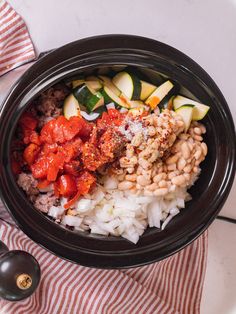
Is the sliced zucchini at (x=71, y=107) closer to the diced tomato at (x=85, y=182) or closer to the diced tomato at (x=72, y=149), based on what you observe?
the diced tomato at (x=72, y=149)

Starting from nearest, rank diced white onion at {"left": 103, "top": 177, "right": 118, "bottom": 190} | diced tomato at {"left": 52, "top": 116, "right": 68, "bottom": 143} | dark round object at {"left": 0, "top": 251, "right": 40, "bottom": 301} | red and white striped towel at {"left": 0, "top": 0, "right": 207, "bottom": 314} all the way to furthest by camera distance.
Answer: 1. dark round object at {"left": 0, "top": 251, "right": 40, "bottom": 301}
2. diced tomato at {"left": 52, "top": 116, "right": 68, "bottom": 143}
3. diced white onion at {"left": 103, "top": 177, "right": 118, "bottom": 190}
4. red and white striped towel at {"left": 0, "top": 0, "right": 207, "bottom": 314}

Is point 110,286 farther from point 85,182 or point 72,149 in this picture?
point 72,149

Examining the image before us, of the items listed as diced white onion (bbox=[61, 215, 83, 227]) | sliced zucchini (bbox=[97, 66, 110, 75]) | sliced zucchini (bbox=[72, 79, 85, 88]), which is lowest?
diced white onion (bbox=[61, 215, 83, 227])

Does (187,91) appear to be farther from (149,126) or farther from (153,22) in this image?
(153,22)

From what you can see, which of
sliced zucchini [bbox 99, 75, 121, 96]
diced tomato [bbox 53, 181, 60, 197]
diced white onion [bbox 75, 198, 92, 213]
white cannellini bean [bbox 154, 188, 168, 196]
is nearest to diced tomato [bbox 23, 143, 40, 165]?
diced tomato [bbox 53, 181, 60, 197]

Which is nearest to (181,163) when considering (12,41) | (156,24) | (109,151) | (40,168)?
(109,151)

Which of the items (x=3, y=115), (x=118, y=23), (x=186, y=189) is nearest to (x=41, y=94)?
(x=3, y=115)

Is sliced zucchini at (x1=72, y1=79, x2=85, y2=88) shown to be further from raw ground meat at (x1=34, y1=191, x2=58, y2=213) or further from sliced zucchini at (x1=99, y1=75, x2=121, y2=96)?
raw ground meat at (x1=34, y1=191, x2=58, y2=213)

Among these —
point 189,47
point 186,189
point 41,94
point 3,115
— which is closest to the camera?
point 3,115
